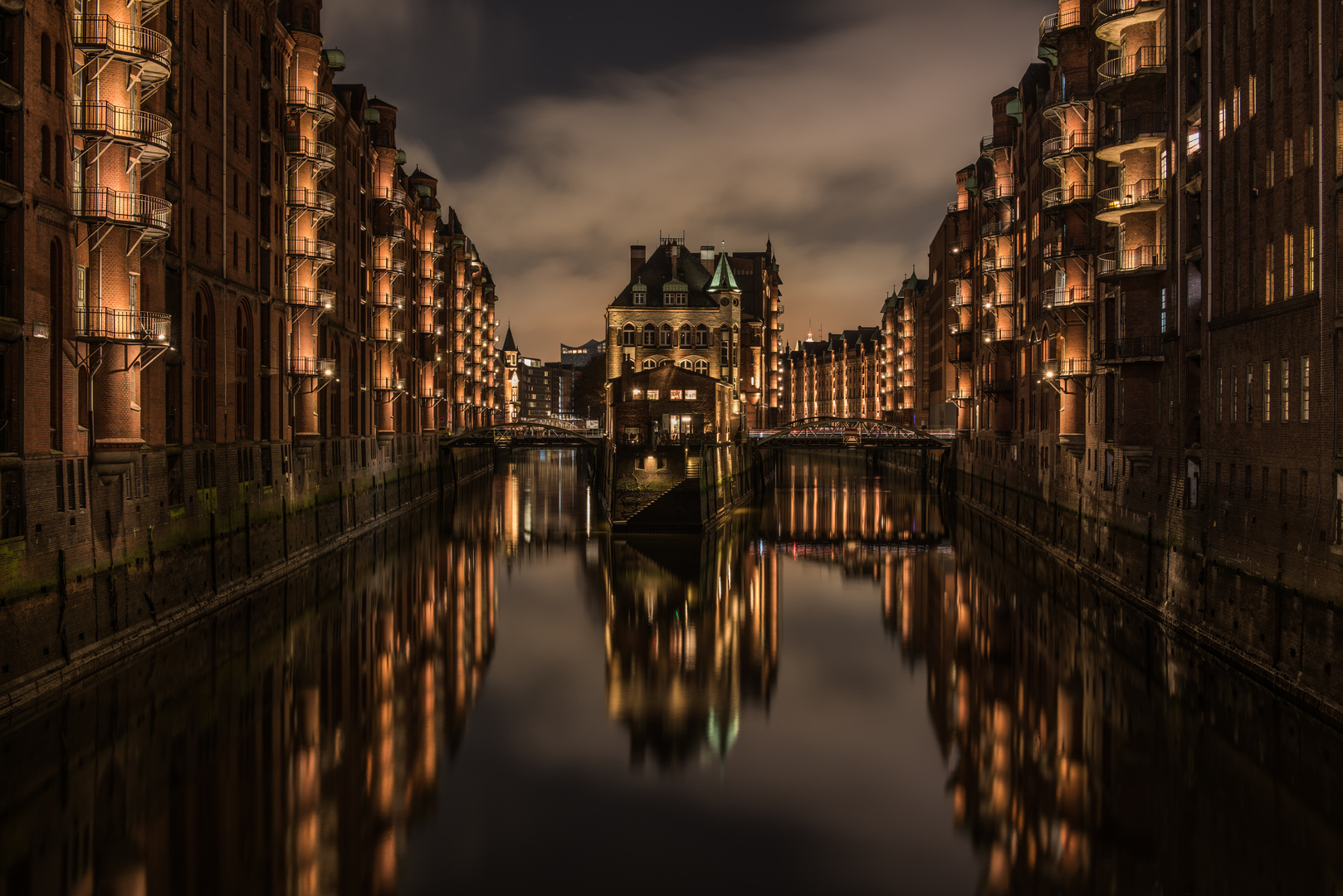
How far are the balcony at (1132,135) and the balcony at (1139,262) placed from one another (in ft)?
9.81

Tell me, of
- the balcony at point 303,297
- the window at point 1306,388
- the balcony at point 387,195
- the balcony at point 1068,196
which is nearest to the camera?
the window at point 1306,388

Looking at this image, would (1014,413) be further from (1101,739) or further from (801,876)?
(801,876)

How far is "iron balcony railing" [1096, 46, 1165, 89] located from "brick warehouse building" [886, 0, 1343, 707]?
0.26ft

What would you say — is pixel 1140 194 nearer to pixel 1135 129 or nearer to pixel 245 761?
pixel 1135 129

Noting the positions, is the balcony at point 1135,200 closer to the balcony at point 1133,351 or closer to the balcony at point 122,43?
the balcony at point 1133,351

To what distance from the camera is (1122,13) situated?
1154 inches

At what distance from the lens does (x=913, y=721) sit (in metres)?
21.1

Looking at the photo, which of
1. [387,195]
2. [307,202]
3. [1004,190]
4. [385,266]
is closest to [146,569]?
[307,202]

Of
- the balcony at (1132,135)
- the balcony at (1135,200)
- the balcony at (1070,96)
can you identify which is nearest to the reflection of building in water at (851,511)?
the balcony at (1070,96)

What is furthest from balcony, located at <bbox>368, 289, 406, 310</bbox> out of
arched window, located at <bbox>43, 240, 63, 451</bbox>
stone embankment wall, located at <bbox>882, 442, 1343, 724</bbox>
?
stone embankment wall, located at <bbox>882, 442, 1343, 724</bbox>

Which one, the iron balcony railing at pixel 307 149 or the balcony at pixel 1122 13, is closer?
the balcony at pixel 1122 13

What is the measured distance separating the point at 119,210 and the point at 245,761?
12106mm

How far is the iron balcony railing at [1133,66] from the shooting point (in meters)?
28.7

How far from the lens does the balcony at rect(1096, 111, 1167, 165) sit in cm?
2906
